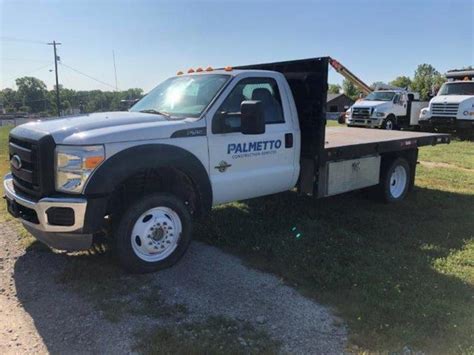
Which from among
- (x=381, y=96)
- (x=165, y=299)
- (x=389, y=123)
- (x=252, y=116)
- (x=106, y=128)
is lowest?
(x=165, y=299)

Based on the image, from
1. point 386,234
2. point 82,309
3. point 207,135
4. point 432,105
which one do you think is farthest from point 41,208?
point 432,105

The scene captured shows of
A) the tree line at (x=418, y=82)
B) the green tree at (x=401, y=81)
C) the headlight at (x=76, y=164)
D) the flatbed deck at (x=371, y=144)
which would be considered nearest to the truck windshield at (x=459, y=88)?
the flatbed deck at (x=371, y=144)

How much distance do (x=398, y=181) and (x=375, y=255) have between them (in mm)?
3056

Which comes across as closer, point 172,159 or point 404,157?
point 172,159

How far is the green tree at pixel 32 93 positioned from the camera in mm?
126875

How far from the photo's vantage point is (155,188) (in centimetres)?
471

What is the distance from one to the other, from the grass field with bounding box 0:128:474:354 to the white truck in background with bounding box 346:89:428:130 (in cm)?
1345

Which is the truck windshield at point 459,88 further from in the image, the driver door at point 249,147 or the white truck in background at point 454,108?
the driver door at point 249,147

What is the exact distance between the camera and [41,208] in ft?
13.3

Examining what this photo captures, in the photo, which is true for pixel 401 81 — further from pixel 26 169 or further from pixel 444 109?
pixel 26 169

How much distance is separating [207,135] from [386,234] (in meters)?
2.67

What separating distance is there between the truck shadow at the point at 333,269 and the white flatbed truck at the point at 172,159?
471mm

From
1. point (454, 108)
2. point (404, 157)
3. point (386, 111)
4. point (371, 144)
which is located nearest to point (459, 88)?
point (454, 108)

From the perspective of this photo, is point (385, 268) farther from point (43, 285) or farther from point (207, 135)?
point (43, 285)
